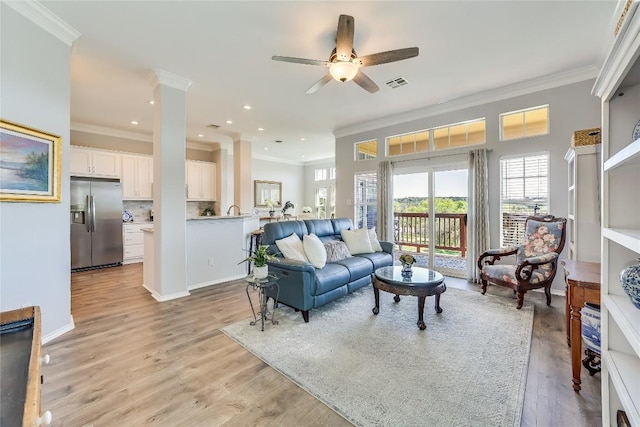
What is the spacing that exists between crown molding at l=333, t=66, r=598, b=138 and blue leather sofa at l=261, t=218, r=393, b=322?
2727 millimetres

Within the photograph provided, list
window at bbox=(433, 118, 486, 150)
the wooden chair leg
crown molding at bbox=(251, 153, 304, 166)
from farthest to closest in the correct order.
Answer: crown molding at bbox=(251, 153, 304, 166) → window at bbox=(433, 118, 486, 150) → the wooden chair leg

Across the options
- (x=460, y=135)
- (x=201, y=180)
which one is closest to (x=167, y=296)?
(x=201, y=180)

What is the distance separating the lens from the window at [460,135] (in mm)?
4574

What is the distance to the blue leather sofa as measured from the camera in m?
2.90

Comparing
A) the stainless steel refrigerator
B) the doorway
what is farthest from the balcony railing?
the stainless steel refrigerator

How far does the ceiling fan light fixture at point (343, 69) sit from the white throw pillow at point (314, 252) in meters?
1.86

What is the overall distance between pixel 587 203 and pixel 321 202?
317 inches

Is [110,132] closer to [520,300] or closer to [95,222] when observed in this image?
[95,222]

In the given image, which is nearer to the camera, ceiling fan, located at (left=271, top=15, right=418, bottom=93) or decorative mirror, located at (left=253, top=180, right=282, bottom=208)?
ceiling fan, located at (left=271, top=15, right=418, bottom=93)

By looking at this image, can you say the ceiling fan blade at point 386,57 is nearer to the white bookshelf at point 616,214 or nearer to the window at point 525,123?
the white bookshelf at point 616,214

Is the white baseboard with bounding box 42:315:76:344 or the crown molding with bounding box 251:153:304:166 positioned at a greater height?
the crown molding with bounding box 251:153:304:166

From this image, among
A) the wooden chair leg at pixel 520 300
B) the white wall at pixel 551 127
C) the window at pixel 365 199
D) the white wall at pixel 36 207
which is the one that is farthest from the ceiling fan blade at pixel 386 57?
the window at pixel 365 199

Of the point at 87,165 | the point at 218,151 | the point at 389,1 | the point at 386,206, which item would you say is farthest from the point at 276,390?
the point at 218,151

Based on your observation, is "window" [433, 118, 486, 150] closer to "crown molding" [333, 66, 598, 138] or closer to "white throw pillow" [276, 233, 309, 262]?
"crown molding" [333, 66, 598, 138]
